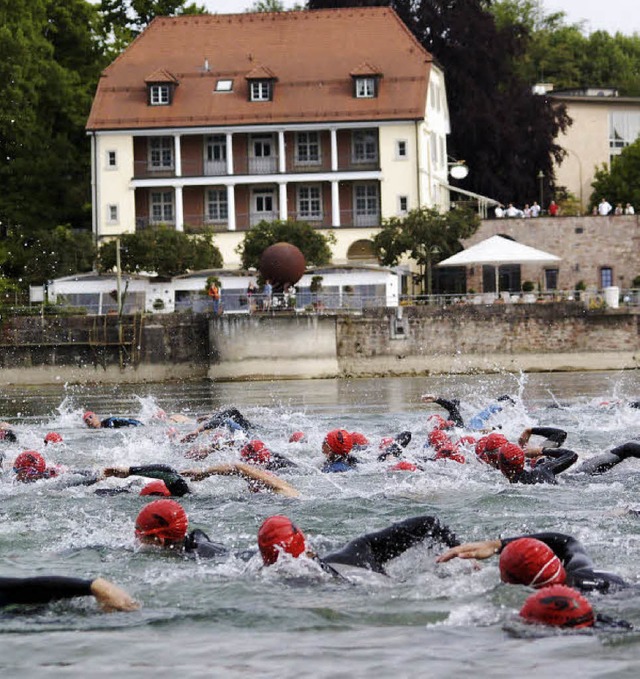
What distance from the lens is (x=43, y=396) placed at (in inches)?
1624

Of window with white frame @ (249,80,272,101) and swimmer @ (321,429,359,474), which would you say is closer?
swimmer @ (321,429,359,474)

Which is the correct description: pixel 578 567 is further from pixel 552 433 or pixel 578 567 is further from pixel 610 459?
pixel 552 433

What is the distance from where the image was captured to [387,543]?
38.0ft

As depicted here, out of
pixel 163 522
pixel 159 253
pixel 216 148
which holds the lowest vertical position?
pixel 163 522

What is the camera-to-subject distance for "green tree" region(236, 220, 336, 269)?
53.2m

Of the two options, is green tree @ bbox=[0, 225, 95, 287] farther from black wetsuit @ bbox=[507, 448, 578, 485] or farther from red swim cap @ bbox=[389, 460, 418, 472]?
black wetsuit @ bbox=[507, 448, 578, 485]

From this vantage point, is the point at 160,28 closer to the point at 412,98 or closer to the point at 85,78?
the point at 85,78

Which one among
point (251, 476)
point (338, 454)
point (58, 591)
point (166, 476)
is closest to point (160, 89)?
point (338, 454)

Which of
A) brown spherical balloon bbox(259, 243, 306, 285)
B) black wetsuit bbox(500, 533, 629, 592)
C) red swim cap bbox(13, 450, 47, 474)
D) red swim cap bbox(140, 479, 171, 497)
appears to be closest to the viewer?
black wetsuit bbox(500, 533, 629, 592)

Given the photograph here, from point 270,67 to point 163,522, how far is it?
51.2 meters

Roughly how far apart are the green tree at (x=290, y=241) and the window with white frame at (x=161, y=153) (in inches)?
356

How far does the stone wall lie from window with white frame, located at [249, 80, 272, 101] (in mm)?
10066

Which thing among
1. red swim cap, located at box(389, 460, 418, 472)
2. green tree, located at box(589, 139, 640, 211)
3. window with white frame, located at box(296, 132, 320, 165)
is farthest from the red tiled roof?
red swim cap, located at box(389, 460, 418, 472)

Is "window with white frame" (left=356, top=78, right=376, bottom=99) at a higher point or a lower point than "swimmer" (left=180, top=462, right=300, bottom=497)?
higher
